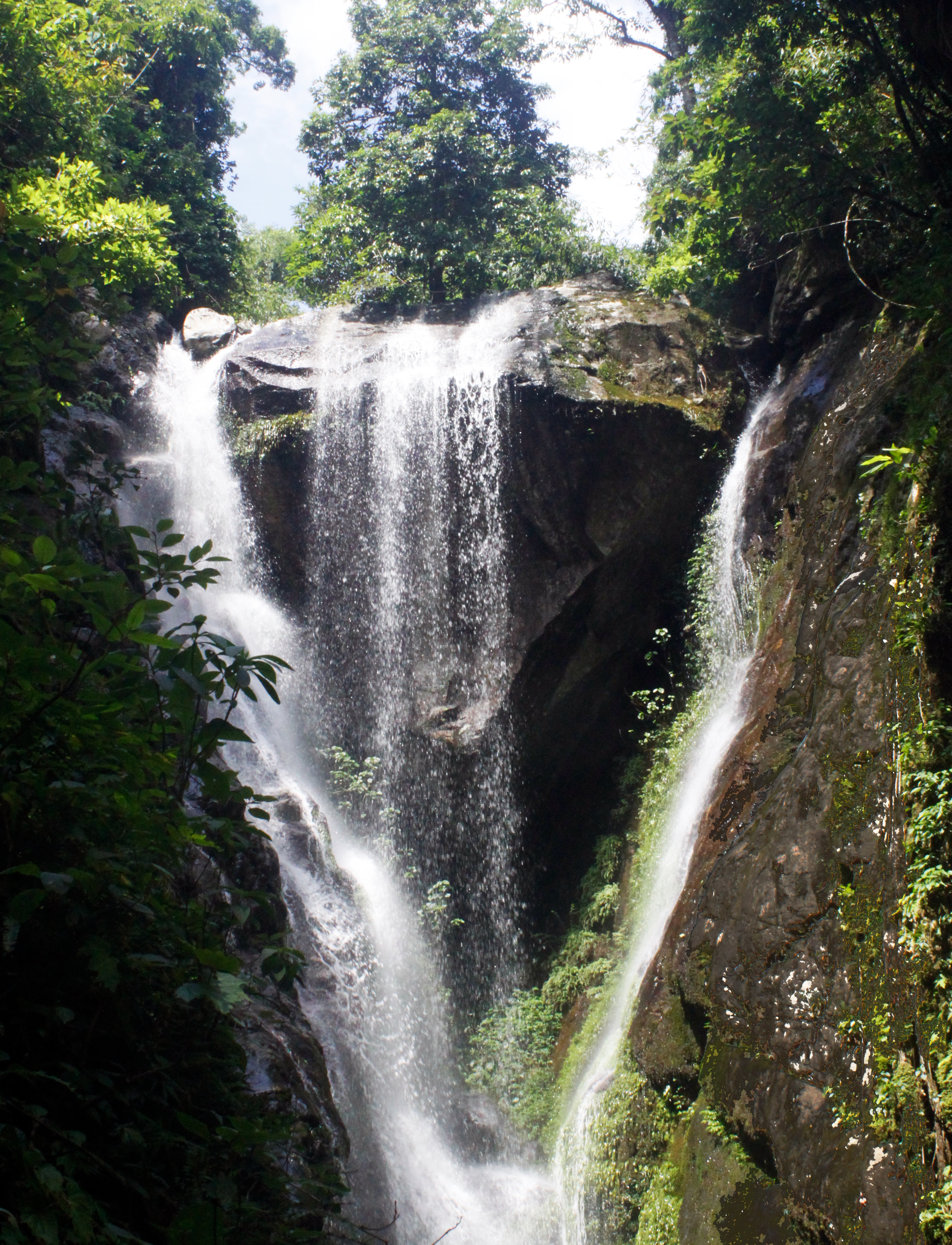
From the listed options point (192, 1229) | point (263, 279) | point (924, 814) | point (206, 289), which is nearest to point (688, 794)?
point (924, 814)

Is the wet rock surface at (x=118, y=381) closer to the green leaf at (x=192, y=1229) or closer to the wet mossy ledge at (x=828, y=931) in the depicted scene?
the wet mossy ledge at (x=828, y=931)

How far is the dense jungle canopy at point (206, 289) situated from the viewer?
6.10 feet

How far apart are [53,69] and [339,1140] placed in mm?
14946

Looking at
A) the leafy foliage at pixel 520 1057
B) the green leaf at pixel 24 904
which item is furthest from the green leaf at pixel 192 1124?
the leafy foliage at pixel 520 1057

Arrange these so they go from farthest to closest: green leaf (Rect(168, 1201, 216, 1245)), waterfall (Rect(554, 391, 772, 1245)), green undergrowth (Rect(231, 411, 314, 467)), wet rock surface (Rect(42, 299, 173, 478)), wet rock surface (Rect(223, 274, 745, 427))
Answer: green undergrowth (Rect(231, 411, 314, 467))
wet rock surface (Rect(42, 299, 173, 478))
wet rock surface (Rect(223, 274, 745, 427))
waterfall (Rect(554, 391, 772, 1245))
green leaf (Rect(168, 1201, 216, 1245))

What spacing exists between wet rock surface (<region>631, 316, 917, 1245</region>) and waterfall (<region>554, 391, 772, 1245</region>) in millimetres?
541

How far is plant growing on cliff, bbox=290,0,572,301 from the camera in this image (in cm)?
1600

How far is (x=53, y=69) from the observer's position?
11922mm

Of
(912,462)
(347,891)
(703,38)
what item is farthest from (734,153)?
(347,891)

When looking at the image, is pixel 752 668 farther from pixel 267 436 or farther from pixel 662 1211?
pixel 267 436

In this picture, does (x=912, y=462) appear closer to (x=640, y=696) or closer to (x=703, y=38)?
(x=640, y=696)

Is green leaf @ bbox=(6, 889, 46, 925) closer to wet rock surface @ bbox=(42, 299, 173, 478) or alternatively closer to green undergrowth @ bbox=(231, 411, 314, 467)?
wet rock surface @ bbox=(42, 299, 173, 478)

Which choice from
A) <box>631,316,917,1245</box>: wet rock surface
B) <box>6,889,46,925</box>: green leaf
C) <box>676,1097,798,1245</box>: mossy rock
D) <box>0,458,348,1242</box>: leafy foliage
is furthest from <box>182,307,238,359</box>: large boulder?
<box>6,889,46,925</box>: green leaf

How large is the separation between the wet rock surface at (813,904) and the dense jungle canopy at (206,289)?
1.95 feet
